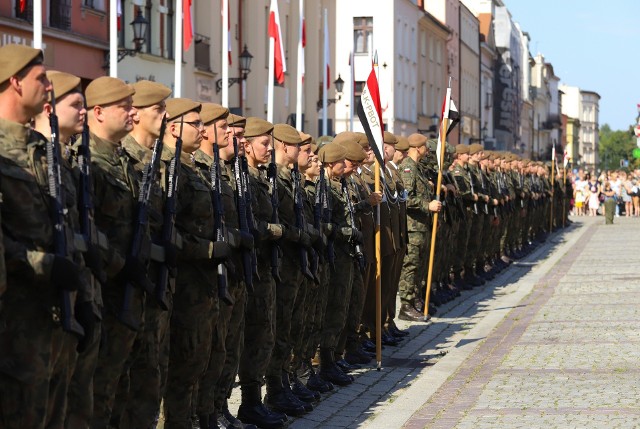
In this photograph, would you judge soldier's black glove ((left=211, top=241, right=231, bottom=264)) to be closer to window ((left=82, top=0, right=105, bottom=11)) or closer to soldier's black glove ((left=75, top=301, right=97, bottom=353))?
soldier's black glove ((left=75, top=301, right=97, bottom=353))

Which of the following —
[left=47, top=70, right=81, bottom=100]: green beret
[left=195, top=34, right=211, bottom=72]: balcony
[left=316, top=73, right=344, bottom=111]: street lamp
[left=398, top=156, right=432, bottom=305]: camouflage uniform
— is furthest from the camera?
[left=316, top=73, right=344, bottom=111]: street lamp

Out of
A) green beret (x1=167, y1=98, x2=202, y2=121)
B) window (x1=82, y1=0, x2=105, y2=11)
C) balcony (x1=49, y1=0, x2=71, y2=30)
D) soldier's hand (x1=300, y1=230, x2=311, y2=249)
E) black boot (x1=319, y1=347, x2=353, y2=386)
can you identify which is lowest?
black boot (x1=319, y1=347, x2=353, y2=386)

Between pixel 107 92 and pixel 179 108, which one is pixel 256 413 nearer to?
pixel 179 108

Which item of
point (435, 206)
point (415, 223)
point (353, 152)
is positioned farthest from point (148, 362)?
point (415, 223)

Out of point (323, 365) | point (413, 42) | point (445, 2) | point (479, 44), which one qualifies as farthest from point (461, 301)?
point (479, 44)

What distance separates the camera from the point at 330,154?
465 inches

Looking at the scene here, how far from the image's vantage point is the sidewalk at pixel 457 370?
9.71 meters

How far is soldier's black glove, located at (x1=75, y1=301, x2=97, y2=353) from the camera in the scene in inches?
223

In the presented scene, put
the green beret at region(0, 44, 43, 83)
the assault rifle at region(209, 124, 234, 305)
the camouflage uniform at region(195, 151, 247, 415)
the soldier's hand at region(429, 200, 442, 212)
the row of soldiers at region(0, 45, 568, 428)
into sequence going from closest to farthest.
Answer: the row of soldiers at region(0, 45, 568, 428)
the green beret at region(0, 44, 43, 83)
the assault rifle at region(209, 124, 234, 305)
the camouflage uniform at region(195, 151, 247, 415)
the soldier's hand at region(429, 200, 442, 212)

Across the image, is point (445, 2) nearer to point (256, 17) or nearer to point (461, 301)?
point (256, 17)

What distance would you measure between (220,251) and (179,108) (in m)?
0.86

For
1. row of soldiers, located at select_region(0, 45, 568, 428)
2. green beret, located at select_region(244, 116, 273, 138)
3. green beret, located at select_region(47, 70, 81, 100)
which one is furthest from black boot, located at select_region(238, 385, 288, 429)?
green beret, located at select_region(47, 70, 81, 100)

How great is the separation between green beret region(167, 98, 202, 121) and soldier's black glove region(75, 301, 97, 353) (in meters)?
2.35

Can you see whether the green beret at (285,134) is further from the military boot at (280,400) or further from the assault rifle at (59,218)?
the assault rifle at (59,218)
